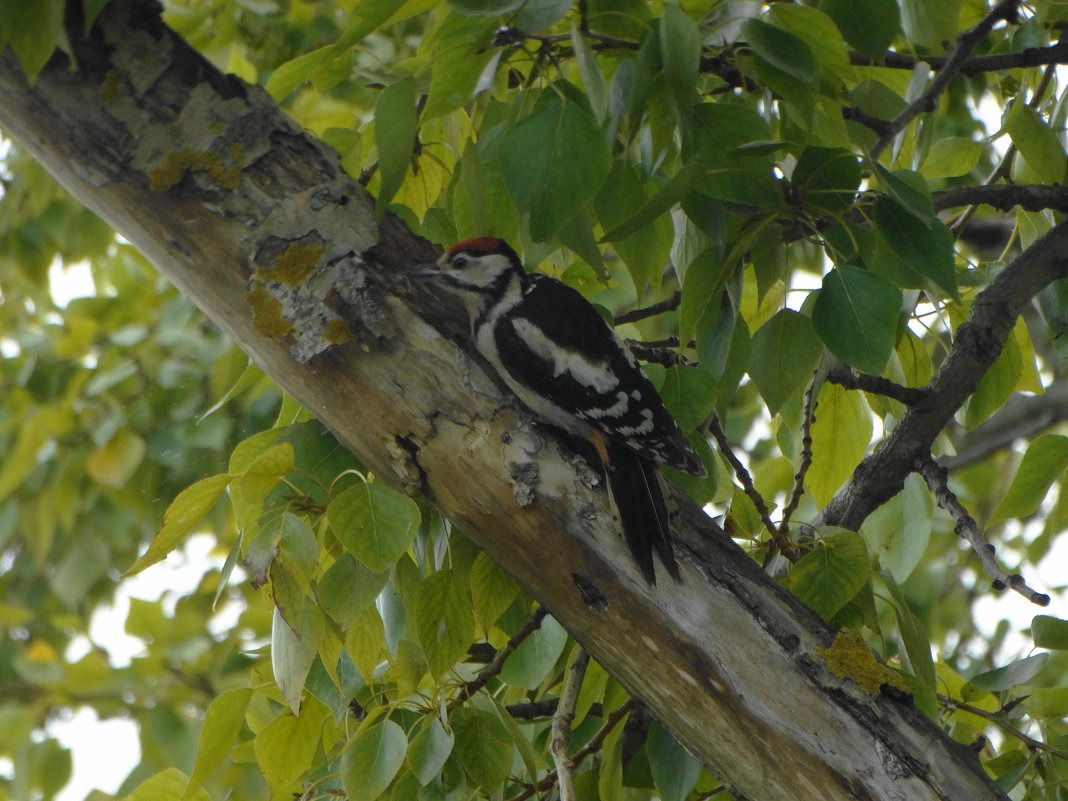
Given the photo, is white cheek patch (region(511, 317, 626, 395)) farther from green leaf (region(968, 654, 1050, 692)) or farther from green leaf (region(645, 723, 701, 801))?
green leaf (region(968, 654, 1050, 692))

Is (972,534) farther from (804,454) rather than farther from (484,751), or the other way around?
(484,751)

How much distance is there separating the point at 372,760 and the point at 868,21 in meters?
1.14

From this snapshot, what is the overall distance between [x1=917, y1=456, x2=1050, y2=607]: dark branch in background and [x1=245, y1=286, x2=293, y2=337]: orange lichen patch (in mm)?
1001

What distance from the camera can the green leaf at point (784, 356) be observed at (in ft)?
4.59

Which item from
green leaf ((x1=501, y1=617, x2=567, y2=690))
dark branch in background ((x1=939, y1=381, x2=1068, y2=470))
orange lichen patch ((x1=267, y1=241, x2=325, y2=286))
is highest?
dark branch in background ((x1=939, y1=381, x2=1068, y2=470))

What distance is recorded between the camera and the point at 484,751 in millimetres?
1405

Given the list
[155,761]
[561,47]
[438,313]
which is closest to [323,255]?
[438,313]

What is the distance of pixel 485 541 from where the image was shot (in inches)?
52.3

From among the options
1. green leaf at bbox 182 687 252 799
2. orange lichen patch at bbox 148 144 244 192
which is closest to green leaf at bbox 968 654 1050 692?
green leaf at bbox 182 687 252 799

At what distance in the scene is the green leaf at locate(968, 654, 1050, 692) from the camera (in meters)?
1.48

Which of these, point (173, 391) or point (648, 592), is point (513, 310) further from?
point (173, 391)

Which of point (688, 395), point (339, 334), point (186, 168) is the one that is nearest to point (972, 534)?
point (688, 395)

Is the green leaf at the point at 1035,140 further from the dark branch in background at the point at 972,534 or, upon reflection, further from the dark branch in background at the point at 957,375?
the dark branch in background at the point at 972,534

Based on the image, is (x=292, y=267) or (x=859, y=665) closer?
(x=859, y=665)
